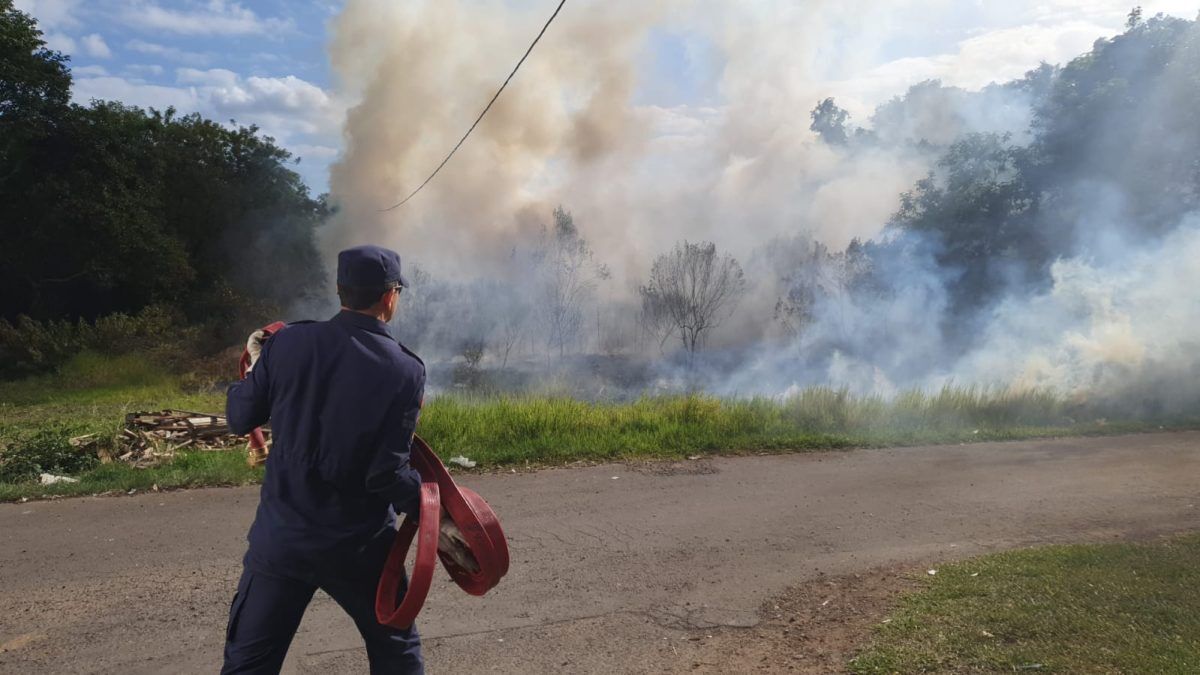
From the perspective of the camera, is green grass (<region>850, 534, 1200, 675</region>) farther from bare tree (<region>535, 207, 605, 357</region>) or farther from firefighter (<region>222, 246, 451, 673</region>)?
bare tree (<region>535, 207, 605, 357</region>)

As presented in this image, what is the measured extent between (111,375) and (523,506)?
1131 centimetres

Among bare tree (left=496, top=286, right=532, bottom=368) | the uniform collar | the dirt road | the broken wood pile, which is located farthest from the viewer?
bare tree (left=496, top=286, right=532, bottom=368)

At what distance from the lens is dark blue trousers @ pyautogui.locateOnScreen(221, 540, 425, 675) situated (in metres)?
2.58

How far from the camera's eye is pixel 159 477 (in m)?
6.89

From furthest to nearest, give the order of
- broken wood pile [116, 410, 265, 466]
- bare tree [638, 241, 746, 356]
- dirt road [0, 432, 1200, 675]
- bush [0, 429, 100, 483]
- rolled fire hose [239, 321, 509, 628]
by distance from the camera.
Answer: bare tree [638, 241, 746, 356] < broken wood pile [116, 410, 265, 466] < bush [0, 429, 100, 483] < dirt road [0, 432, 1200, 675] < rolled fire hose [239, 321, 509, 628]

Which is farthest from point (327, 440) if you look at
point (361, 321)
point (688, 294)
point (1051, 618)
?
point (688, 294)

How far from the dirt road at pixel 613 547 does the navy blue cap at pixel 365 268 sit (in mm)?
1905

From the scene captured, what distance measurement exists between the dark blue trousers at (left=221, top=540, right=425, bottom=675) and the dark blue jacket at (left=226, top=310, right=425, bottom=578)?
2.4 inches

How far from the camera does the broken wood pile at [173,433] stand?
26.0 ft

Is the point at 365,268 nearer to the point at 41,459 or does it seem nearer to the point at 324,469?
the point at 324,469

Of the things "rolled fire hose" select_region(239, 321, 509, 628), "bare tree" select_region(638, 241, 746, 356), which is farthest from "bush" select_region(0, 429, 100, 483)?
"bare tree" select_region(638, 241, 746, 356)

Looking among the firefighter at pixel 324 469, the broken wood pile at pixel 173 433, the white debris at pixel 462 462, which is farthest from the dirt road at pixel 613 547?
the broken wood pile at pixel 173 433

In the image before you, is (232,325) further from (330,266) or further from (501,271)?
(501,271)

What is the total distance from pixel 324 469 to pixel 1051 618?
3502 mm
